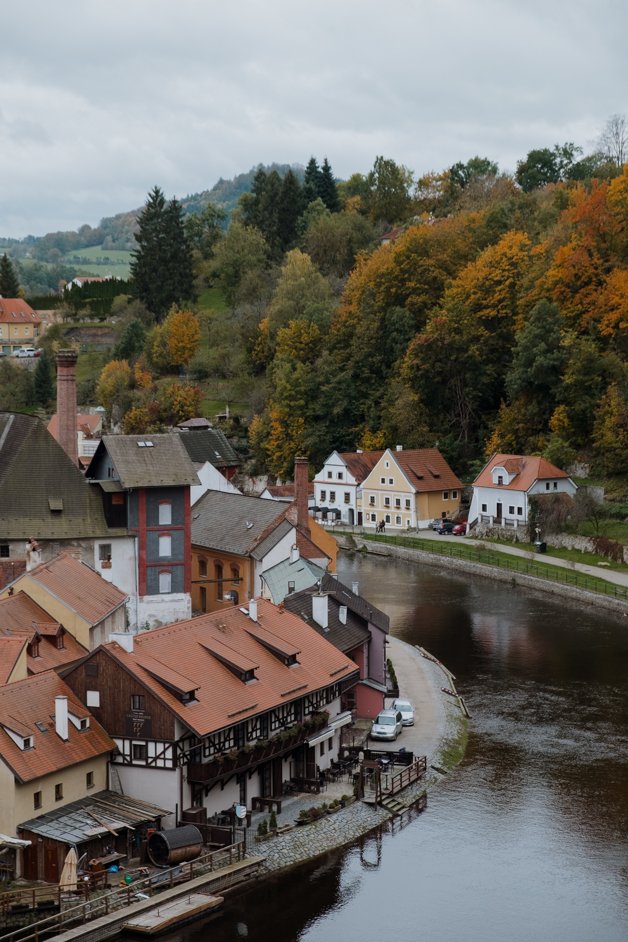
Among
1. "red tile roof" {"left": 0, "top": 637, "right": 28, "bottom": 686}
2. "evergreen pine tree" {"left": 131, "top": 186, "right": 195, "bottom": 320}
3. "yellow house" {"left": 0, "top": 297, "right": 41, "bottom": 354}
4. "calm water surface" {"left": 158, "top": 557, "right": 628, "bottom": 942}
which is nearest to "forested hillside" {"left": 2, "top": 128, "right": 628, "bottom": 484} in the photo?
"evergreen pine tree" {"left": 131, "top": 186, "right": 195, "bottom": 320}

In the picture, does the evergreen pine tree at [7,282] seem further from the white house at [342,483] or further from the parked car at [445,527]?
the parked car at [445,527]

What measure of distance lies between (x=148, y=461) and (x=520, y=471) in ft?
113

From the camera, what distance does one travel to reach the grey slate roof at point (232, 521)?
60.3m

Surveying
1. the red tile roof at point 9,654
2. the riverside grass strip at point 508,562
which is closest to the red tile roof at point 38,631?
the red tile roof at point 9,654

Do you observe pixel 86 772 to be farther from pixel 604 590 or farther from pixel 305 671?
pixel 604 590

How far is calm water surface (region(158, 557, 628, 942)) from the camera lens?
109 ft

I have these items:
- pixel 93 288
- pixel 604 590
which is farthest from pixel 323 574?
pixel 93 288

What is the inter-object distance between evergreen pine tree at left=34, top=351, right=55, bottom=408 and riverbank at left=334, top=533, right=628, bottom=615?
57.6 m

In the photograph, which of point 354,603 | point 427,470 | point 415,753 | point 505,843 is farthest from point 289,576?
point 427,470

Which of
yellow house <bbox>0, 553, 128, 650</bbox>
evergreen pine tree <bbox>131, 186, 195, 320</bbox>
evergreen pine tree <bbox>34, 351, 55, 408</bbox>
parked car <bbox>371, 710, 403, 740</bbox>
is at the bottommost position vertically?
parked car <bbox>371, 710, 403, 740</bbox>

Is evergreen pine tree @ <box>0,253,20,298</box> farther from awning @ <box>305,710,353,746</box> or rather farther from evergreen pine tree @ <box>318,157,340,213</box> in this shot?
awning @ <box>305,710,353,746</box>

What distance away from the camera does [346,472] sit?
9506 centimetres

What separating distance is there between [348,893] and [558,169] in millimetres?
114492

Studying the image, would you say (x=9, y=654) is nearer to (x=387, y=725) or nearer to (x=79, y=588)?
(x=79, y=588)
